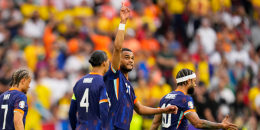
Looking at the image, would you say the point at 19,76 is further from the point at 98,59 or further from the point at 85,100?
the point at 98,59

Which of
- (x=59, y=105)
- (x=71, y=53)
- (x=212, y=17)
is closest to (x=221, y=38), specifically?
(x=212, y=17)

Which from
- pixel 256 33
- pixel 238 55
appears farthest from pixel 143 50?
pixel 256 33

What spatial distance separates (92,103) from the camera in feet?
28.3

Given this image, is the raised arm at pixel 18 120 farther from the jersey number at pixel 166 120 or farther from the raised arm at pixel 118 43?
the jersey number at pixel 166 120

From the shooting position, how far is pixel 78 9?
19.0m

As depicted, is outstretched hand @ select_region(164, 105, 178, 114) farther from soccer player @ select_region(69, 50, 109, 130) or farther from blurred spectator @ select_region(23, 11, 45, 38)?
blurred spectator @ select_region(23, 11, 45, 38)

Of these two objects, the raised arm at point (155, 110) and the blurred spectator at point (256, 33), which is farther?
the blurred spectator at point (256, 33)

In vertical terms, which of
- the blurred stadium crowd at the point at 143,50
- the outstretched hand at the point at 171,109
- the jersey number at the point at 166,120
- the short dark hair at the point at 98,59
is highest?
the blurred stadium crowd at the point at 143,50

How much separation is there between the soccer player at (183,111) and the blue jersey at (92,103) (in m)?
1.20

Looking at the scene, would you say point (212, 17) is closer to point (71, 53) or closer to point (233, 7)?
point (233, 7)

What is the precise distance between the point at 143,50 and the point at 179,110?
9.05m

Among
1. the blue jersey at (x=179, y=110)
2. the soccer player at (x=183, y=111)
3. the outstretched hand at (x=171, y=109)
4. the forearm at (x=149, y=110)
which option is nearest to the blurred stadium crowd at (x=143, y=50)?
the soccer player at (x=183, y=111)

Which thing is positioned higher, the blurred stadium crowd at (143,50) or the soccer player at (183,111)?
the blurred stadium crowd at (143,50)

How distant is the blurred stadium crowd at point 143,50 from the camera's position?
51.0 ft
